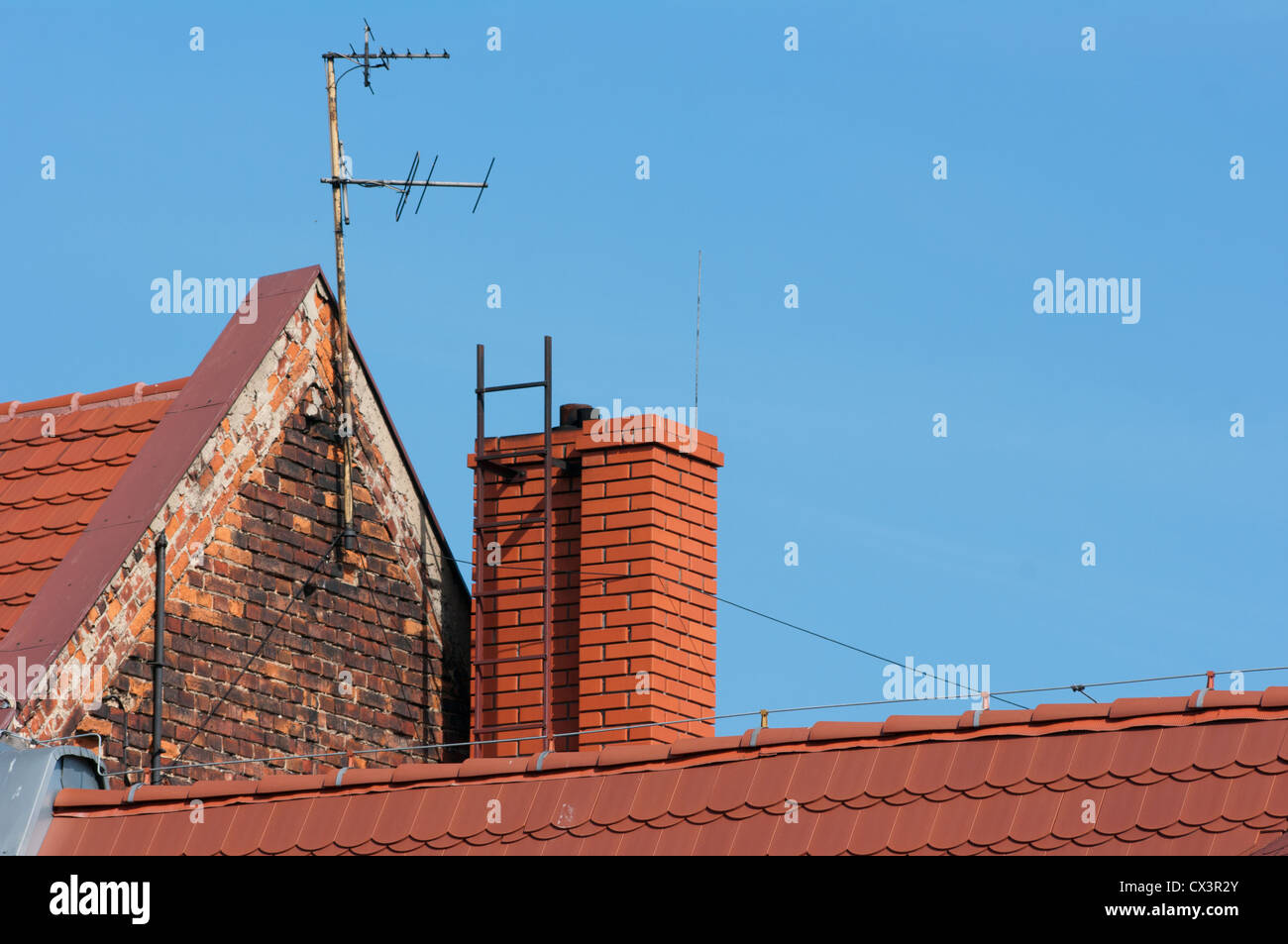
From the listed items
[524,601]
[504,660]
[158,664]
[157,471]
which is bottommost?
[158,664]

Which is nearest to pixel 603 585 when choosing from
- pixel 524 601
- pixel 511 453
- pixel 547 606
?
pixel 547 606

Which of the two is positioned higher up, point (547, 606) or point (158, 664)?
point (547, 606)

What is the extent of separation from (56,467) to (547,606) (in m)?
3.47

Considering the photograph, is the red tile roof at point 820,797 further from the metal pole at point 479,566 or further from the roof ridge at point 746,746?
the metal pole at point 479,566

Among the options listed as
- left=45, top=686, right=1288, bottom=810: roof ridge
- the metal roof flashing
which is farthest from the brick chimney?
the metal roof flashing

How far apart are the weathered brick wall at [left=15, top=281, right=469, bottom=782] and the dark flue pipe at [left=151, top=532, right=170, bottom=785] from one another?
0.05m

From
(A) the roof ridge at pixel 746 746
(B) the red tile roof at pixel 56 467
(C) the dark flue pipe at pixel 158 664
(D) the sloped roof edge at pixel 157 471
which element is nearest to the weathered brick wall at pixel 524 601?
(D) the sloped roof edge at pixel 157 471

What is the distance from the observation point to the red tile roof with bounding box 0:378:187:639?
13.8m

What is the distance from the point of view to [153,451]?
13945 mm

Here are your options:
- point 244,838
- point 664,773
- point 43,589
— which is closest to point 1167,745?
point 664,773

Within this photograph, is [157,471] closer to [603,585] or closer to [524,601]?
[524,601]

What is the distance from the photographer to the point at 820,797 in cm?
997

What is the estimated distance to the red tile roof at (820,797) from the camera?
361 inches

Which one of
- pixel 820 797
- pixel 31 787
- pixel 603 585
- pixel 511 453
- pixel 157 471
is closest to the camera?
pixel 820 797
